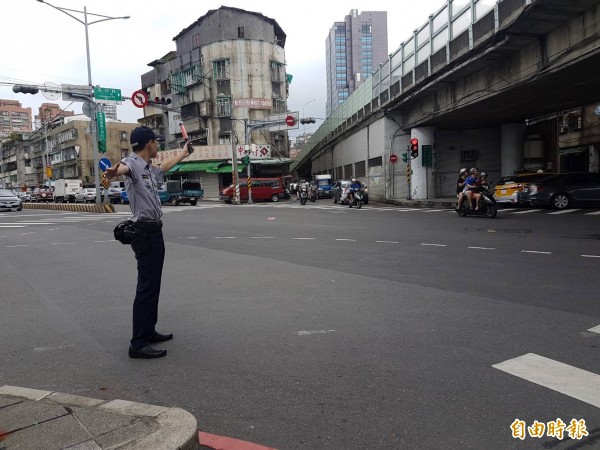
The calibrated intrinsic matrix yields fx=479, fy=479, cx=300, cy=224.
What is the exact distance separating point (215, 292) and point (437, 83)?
19.0 metres

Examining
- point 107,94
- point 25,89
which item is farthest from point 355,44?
point 25,89

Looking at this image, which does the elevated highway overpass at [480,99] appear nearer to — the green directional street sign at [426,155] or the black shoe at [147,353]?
the green directional street sign at [426,155]

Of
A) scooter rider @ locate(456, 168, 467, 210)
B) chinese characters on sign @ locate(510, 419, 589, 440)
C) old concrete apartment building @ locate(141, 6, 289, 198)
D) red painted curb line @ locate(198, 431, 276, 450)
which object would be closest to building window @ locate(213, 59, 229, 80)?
old concrete apartment building @ locate(141, 6, 289, 198)

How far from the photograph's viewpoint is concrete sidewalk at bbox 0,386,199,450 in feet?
8.02

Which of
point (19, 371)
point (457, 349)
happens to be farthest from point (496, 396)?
point (19, 371)

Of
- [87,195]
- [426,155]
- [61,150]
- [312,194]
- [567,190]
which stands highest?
[61,150]

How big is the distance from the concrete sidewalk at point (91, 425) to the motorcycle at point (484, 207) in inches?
602

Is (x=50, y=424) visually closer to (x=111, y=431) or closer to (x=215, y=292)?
(x=111, y=431)

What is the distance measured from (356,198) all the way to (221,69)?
31.4 metres

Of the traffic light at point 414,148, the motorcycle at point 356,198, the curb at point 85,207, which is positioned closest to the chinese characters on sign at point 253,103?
the curb at point 85,207

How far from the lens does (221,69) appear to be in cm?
5091

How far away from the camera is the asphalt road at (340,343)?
288cm

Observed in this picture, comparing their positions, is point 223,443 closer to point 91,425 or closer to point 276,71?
point 91,425

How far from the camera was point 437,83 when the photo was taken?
72.5 ft
